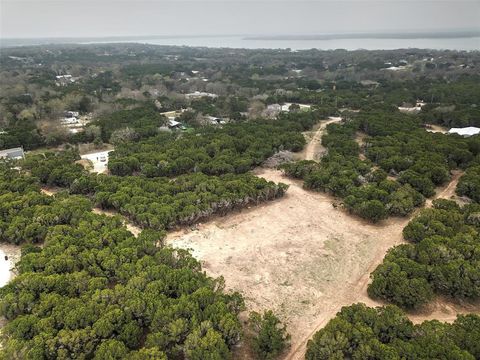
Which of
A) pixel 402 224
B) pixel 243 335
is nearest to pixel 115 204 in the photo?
pixel 243 335

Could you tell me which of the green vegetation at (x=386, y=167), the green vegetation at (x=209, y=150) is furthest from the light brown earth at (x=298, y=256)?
the green vegetation at (x=209, y=150)

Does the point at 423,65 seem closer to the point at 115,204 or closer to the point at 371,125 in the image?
the point at 371,125

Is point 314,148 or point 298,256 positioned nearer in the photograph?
point 298,256

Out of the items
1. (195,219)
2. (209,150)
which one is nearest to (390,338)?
(195,219)

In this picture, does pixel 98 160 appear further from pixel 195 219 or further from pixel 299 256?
pixel 299 256

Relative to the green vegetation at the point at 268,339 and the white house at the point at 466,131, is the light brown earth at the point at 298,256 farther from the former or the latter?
the white house at the point at 466,131
